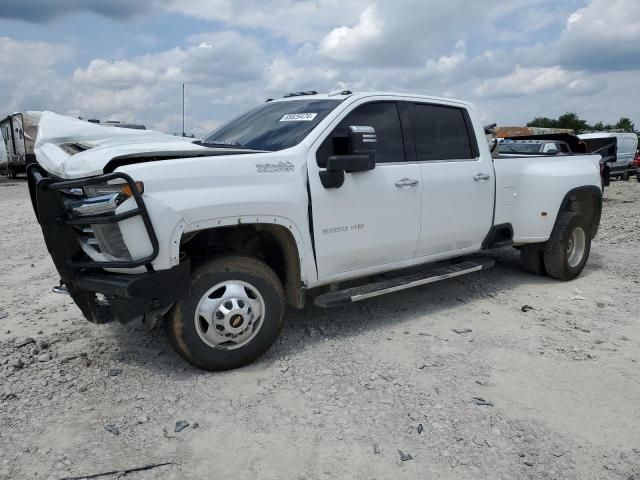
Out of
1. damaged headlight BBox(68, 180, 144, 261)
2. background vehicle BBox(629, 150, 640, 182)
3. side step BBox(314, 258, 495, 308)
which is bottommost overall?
side step BBox(314, 258, 495, 308)

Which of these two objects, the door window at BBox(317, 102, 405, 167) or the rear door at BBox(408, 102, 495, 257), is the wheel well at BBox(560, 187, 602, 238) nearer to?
the rear door at BBox(408, 102, 495, 257)

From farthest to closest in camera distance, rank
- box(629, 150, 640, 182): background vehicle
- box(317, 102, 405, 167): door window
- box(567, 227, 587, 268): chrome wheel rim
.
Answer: box(629, 150, 640, 182): background vehicle → box(567, 227, 587, 268): chrome wheel rim → box(317, 102, 405, 167): door window

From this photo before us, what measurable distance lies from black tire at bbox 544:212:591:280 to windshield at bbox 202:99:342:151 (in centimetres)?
322

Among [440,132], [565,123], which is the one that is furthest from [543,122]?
[440,132]

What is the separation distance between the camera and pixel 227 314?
3.66m

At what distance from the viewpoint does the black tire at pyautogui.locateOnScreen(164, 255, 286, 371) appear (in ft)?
11.7

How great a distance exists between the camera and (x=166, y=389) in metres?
3.58

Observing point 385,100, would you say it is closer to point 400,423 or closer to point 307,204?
point 307,204

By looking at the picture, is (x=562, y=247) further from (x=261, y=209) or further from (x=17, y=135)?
(x=17, y=135)

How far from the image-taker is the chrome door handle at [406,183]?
4.52 metres

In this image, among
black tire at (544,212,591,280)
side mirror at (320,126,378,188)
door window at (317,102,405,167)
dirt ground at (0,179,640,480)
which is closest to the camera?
dirt ground at (0,179,640,480)

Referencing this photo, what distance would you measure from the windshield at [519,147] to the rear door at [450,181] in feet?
25.6

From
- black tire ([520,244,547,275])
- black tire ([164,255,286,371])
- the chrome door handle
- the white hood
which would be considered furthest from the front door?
black tire ([520,244,547,275])

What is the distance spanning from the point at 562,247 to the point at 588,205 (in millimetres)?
893
